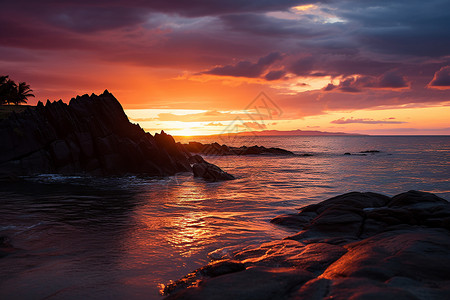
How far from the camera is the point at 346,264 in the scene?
7035mm

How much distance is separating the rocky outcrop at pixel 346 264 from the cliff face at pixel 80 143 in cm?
2727

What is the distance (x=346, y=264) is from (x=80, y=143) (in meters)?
34.3

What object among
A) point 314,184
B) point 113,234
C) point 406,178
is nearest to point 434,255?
point 113,234

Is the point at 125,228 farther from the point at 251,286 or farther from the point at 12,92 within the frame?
the point at 12,92

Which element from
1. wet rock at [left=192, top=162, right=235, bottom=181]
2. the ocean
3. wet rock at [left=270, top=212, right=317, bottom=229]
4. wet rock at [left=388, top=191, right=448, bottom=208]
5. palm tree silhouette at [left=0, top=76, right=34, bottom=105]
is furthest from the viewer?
palm tree silhouette at [left=0, top=76, right=34, bottom=105]

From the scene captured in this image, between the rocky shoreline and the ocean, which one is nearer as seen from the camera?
the ocean

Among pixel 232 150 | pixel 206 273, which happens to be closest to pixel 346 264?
pixel 206 273

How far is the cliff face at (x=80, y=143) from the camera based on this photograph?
33094 mm

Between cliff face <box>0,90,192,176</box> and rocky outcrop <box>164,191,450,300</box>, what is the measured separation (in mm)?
27272

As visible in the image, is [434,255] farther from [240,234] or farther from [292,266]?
[240,234]

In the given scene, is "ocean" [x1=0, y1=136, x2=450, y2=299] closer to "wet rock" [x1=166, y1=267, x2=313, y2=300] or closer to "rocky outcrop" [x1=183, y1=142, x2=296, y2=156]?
"wet rock" [x1=166, y1=267, x2=313, y2=300]

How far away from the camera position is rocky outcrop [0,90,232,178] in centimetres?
3312

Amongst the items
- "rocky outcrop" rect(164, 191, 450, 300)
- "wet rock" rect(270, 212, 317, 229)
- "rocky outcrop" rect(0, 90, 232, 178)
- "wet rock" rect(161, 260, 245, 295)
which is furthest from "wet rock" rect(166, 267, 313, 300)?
"rocky outcrop" rect(0, 90, 232, 178)

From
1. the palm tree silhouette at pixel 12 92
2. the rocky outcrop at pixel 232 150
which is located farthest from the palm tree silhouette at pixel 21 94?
the rocky outcrop at pixel 232 150
